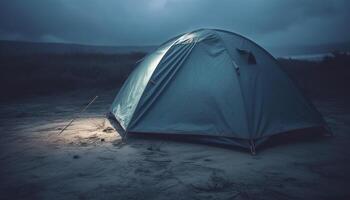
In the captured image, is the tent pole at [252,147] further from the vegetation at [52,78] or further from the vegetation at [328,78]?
the vegetation at [52,78]

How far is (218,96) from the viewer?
5551 mm

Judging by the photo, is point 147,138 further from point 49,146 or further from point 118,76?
point 118,76

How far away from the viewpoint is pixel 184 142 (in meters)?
5.89

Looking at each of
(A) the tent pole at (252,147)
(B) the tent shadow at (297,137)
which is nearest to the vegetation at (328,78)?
(B) the tent shadow at (297,137)

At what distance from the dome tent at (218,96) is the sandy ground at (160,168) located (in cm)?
39

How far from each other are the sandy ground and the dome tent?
39 centimetres

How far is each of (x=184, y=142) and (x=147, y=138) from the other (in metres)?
0.92

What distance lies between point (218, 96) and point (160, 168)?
6.50 ft


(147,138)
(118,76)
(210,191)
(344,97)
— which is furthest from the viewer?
(118,76)

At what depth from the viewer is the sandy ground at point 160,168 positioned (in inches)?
141

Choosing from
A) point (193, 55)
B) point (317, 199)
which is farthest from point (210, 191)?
point (193, 55)

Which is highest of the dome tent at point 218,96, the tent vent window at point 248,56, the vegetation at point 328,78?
the tent vent window at point 248,56

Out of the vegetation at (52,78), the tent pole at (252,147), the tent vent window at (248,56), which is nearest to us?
the tent pole at (252,147)

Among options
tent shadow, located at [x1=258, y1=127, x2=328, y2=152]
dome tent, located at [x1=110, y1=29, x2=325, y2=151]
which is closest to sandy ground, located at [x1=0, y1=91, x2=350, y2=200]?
tent shadow, located at [x1=258, y1=127, x2=328, y2=152]
